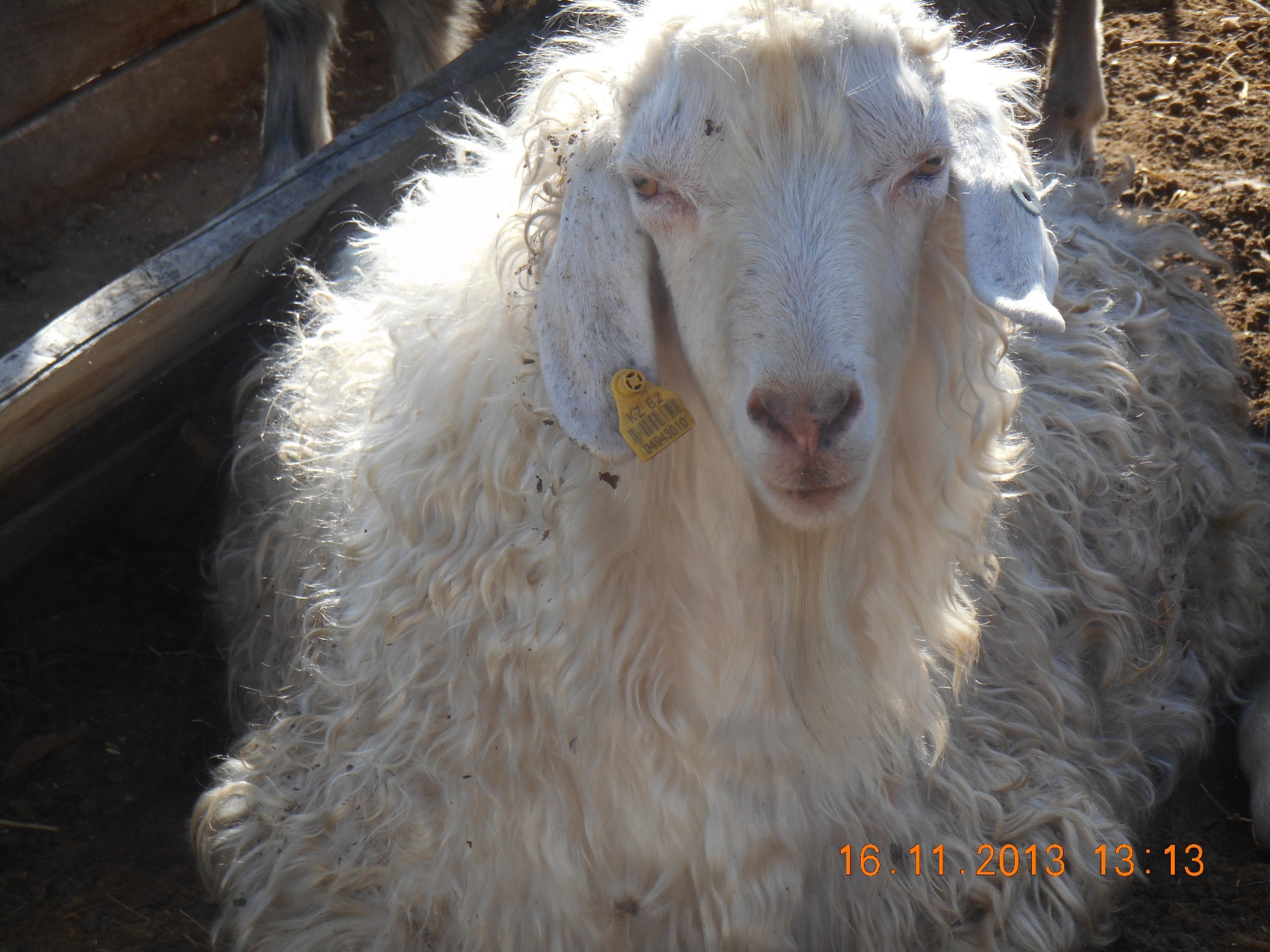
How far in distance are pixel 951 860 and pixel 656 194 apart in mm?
1381

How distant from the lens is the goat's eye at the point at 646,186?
1729mm

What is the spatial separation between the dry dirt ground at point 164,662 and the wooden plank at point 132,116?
127 mm

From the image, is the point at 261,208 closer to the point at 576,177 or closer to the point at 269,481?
the point at 269,481

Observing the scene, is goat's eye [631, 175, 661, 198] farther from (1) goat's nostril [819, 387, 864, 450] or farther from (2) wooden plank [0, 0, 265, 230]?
(2) wooden plank [0, 0, 265, 230]

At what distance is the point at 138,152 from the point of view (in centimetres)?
458

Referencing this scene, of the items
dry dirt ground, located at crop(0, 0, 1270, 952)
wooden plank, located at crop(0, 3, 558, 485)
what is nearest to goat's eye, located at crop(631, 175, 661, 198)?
wooden plank, located at crop(0, 3, 558, 485)

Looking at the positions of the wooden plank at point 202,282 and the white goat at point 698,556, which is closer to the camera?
the white goat at point 698,556

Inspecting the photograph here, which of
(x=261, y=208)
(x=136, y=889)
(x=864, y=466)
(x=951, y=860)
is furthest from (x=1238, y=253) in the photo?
(x=136, y=889)

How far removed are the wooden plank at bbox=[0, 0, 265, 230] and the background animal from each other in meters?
0.74

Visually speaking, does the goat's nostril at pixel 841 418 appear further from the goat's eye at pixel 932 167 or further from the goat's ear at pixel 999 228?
the goat's eye at pixel 932 167

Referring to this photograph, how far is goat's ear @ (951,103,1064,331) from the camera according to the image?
1669mm
